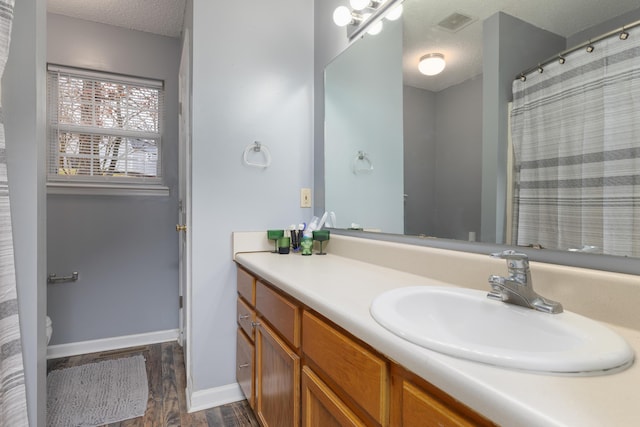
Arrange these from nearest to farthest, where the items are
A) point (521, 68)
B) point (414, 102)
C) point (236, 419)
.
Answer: point (521, 68) < point (414, 102) < point (236, 419)

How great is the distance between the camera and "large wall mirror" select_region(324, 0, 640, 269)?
879 millimetres

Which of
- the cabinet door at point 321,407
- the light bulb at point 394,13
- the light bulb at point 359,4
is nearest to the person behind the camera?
the cabinet door at point 321,407

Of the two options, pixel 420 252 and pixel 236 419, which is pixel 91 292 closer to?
pixel 236 419

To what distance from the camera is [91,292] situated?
7.62 feet

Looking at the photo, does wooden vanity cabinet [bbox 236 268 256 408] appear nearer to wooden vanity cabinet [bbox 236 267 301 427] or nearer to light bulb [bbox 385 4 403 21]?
wooden vanity cabinet [bbox 236 267 301 427]

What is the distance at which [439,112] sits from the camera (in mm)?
1187

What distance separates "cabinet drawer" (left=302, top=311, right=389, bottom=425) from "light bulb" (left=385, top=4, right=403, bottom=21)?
1.30m

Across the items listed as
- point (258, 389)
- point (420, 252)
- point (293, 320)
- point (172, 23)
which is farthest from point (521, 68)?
point (172, 23)

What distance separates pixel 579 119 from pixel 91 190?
278 centimetres

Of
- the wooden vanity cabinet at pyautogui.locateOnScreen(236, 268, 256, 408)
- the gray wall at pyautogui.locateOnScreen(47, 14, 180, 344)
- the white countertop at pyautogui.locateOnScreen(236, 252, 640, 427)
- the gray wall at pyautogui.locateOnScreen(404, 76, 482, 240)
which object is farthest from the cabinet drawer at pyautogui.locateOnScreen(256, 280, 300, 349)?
the gray wall at pyautogui.locateOnScreen(47, 14, 180, 344)

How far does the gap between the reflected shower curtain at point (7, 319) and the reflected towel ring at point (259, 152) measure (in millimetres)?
985

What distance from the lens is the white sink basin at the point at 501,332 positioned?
454 millimetres

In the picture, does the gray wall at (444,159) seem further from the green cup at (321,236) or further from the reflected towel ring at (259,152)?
the reflected towel ring at (259,152)

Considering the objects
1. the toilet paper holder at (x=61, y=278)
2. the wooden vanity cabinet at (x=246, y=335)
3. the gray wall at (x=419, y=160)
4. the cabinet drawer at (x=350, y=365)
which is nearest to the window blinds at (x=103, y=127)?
the toilet paper holder at (x=61, y=278)
